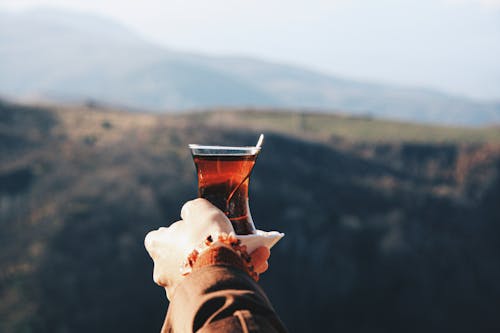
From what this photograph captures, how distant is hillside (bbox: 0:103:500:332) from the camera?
59.2m

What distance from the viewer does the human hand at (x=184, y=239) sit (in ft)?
8.32

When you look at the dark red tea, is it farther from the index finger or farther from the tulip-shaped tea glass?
the index finger

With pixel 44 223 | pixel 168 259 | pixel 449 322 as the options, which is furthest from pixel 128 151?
pixel 168 259

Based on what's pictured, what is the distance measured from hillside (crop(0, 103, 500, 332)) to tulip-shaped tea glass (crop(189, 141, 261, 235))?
5223 cm

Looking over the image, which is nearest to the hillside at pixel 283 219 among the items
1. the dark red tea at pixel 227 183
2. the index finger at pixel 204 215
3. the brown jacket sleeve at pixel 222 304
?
the dark red tea at pixel 227 183

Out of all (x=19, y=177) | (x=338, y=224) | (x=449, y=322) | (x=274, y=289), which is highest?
(x=19, y=177)

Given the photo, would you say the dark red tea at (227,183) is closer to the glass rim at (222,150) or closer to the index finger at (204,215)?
the glass rim at (222,150)

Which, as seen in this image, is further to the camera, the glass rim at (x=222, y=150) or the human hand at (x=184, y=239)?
the glass rim at (x=222, y=150)

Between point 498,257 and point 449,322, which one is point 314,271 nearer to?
point 449,322

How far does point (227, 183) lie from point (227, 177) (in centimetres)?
3

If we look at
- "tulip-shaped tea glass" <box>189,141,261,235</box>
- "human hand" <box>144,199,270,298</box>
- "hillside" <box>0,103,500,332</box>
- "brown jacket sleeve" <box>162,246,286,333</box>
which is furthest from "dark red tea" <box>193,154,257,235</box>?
"hillside" <box>0,103,500,332</box>

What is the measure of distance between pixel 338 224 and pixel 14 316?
37268mm

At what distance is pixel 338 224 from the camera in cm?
7569

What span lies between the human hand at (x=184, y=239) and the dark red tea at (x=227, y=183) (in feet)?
0.58
